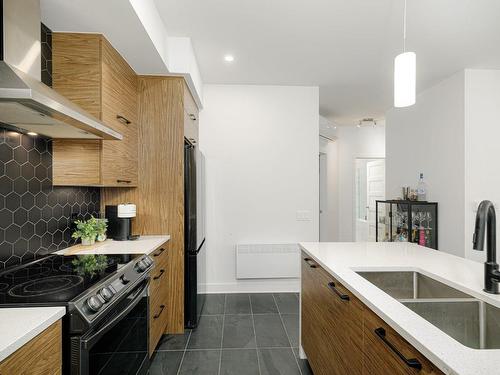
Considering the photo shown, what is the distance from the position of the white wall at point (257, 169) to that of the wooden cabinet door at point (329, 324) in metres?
1.68

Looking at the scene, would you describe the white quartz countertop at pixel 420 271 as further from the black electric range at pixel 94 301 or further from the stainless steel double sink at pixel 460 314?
the black electric range at pixel 94 301

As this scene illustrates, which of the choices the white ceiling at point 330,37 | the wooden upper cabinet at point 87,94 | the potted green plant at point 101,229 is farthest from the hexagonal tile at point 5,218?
the white ceiling at point 330,37

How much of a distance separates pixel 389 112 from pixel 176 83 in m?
3.45

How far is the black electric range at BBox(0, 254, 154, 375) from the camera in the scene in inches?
43.4

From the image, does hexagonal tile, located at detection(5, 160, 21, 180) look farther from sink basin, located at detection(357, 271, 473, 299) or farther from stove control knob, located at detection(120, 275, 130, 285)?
sink basin, located at detection(357, 271, 473, 299)

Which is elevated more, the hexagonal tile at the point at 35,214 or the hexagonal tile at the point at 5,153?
the hexagonal tile at the point at 5,153

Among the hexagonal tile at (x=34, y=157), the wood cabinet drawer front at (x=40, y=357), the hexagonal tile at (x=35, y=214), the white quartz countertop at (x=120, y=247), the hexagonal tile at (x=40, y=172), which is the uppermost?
the hexagonal tile at (x=34, y=157)

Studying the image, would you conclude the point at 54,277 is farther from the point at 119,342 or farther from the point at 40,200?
the point at 40,200

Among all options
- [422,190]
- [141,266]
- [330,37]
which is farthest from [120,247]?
[422,190]

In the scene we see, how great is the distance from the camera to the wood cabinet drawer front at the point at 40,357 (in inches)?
32.6

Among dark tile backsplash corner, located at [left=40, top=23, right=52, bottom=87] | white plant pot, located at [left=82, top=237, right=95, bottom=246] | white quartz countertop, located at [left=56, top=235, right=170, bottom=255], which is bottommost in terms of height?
white quartz countertop, located at [left=56, top=235, right=170, bottom=255]

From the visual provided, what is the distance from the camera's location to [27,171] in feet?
5.71

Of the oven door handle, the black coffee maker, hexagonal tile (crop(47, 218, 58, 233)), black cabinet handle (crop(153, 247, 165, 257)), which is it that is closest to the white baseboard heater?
black cabinet handle (crop(153, 247, 165, 257))

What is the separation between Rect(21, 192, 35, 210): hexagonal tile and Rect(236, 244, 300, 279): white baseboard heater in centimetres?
226
